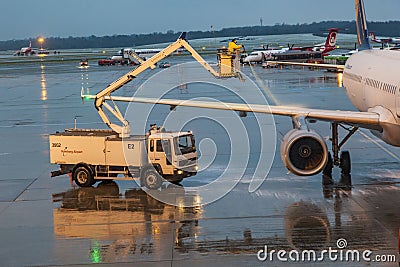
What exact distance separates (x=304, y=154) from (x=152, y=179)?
531cm

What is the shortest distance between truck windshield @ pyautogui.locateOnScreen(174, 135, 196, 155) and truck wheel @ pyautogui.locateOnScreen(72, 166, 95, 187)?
295cm

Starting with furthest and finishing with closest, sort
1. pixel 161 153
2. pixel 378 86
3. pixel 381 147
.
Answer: pixel 381 147
pixel 378 86
pixel 161 153

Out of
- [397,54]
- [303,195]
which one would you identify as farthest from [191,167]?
[397,54]

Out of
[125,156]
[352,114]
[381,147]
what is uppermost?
[352,114]

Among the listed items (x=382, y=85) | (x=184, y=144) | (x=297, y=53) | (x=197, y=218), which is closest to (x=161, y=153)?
(x=184, y=144)

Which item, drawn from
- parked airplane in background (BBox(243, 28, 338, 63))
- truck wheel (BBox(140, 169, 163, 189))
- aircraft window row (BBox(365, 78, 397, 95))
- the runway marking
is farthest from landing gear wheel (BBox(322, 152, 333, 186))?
parked airplane in background (BBox(243, 28, 338, 63))

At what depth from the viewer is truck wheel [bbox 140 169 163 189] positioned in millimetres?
21547

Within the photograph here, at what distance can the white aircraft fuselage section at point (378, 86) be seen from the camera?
1983cm

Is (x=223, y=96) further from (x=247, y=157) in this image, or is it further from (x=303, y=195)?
(x=303, y=195)

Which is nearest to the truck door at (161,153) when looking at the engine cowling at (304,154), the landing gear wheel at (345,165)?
the engine cowling at (304,154)

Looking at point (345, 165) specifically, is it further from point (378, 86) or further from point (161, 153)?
point (161, 153)

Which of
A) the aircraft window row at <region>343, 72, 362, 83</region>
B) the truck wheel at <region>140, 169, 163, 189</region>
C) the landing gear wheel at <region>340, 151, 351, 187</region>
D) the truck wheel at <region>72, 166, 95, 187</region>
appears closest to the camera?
the truck wheel at <region>140, 169, 163, 189</region>

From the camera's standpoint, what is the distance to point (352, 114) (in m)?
20.1

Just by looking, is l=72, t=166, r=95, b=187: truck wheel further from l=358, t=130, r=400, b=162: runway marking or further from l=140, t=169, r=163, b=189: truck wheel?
l=358, t=130, r=400, b=162: runway marking
